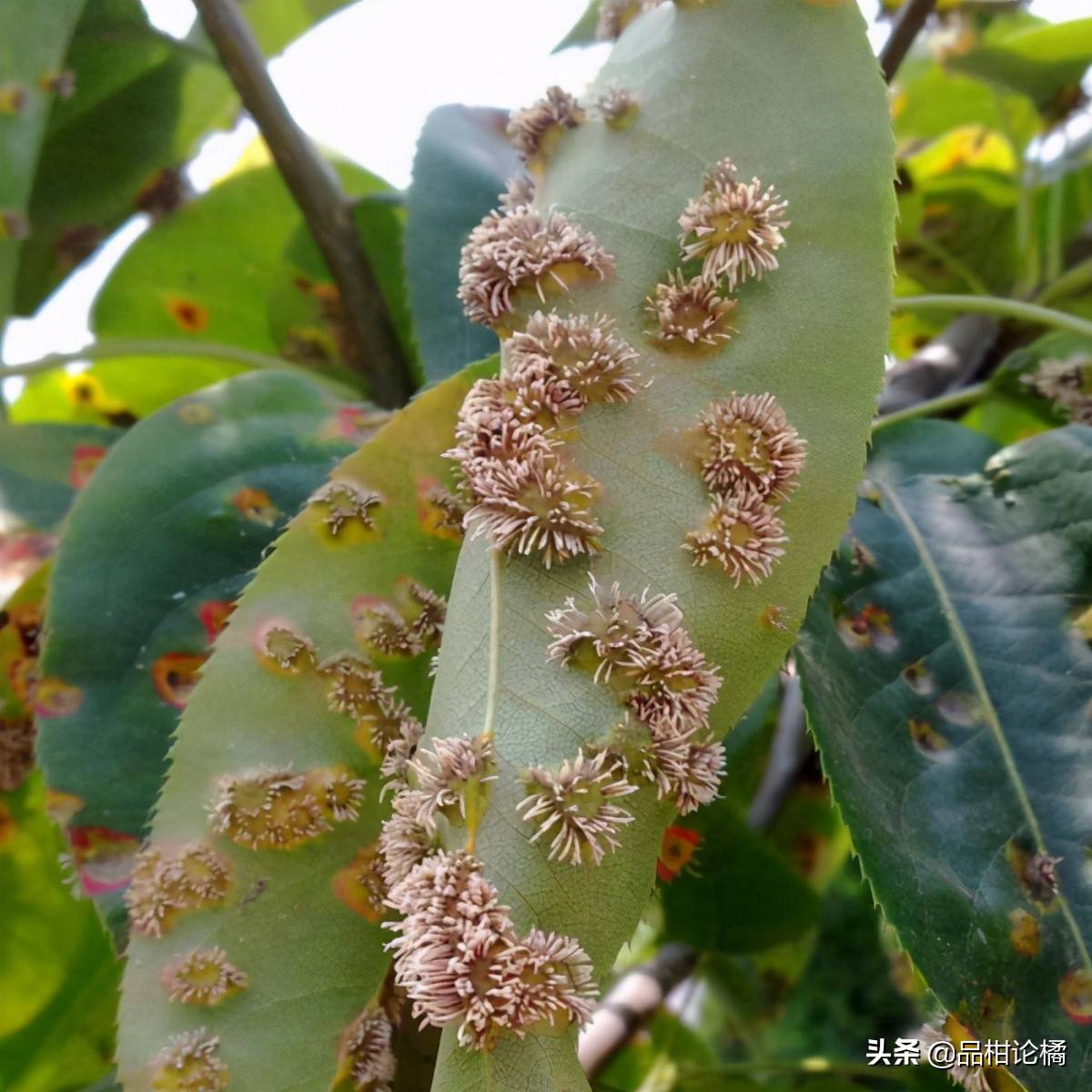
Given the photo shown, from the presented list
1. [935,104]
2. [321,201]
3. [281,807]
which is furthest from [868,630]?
[935,104]

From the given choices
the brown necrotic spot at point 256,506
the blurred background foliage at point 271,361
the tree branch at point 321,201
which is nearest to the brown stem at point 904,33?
the blurred background foliage at point 271,361

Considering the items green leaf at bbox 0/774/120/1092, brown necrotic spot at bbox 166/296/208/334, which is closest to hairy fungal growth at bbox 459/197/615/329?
green leaf at bbox 0/774/120/1092

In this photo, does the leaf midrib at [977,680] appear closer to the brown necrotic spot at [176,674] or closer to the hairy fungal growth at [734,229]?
A: the hairy fungal growth at [734,229]

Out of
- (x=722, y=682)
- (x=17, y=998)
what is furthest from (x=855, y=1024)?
(x=722, y=682)

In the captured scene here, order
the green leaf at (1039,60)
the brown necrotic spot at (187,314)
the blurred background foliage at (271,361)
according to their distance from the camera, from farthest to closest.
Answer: the brown necrotic spot at (187,314) < the green leaf at (1039,60) < the blurred background foliage at (271,361)

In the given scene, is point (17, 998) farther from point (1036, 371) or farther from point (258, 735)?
point (1036, 371)

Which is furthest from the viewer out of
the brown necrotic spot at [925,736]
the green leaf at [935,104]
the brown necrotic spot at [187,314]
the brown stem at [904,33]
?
the green leaf at [935,104]

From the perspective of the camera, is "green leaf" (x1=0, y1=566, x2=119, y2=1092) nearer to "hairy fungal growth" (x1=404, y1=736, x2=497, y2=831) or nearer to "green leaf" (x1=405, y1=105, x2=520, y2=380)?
"green leaf" (x1=405, y1=105, x2=520, y2=380)
